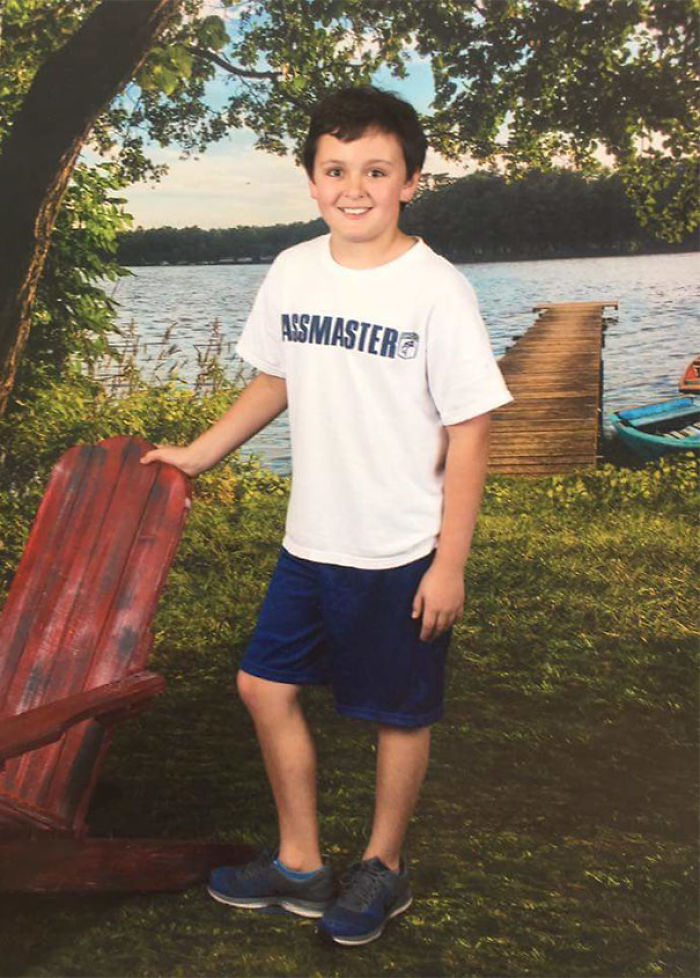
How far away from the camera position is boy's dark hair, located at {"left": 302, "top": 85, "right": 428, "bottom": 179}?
2.39 m

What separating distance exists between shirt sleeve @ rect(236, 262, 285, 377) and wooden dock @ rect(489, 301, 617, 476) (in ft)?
8.09

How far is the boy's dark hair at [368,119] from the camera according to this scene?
7.84ft

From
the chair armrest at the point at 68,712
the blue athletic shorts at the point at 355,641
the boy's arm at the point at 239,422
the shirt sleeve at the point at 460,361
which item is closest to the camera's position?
the chair armrest at the point at 68,712

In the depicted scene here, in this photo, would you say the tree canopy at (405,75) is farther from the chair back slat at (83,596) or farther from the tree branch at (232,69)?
the chair back slat at (83,596)

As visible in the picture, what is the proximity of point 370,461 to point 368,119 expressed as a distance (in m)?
0.67

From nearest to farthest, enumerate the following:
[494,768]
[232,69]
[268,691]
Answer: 1. [268,691]
2. [494,768]
3. [232,69]

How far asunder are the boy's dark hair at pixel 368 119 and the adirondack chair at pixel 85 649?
2.63 feet

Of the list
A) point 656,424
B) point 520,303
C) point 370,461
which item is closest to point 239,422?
point 370,461

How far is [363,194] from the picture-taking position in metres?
2.38

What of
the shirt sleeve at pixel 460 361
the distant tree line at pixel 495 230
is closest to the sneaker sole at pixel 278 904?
the shirt sleeve at pixel 460 361

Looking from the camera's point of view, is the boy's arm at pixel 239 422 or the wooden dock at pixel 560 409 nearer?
the boy's arm at pixel 239 422

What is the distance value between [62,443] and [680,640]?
2544 millimetres

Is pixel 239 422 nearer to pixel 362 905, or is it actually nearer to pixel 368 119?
pixel 368 119

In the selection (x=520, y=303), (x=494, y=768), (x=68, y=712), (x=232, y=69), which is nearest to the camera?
(x=68, y=712)
